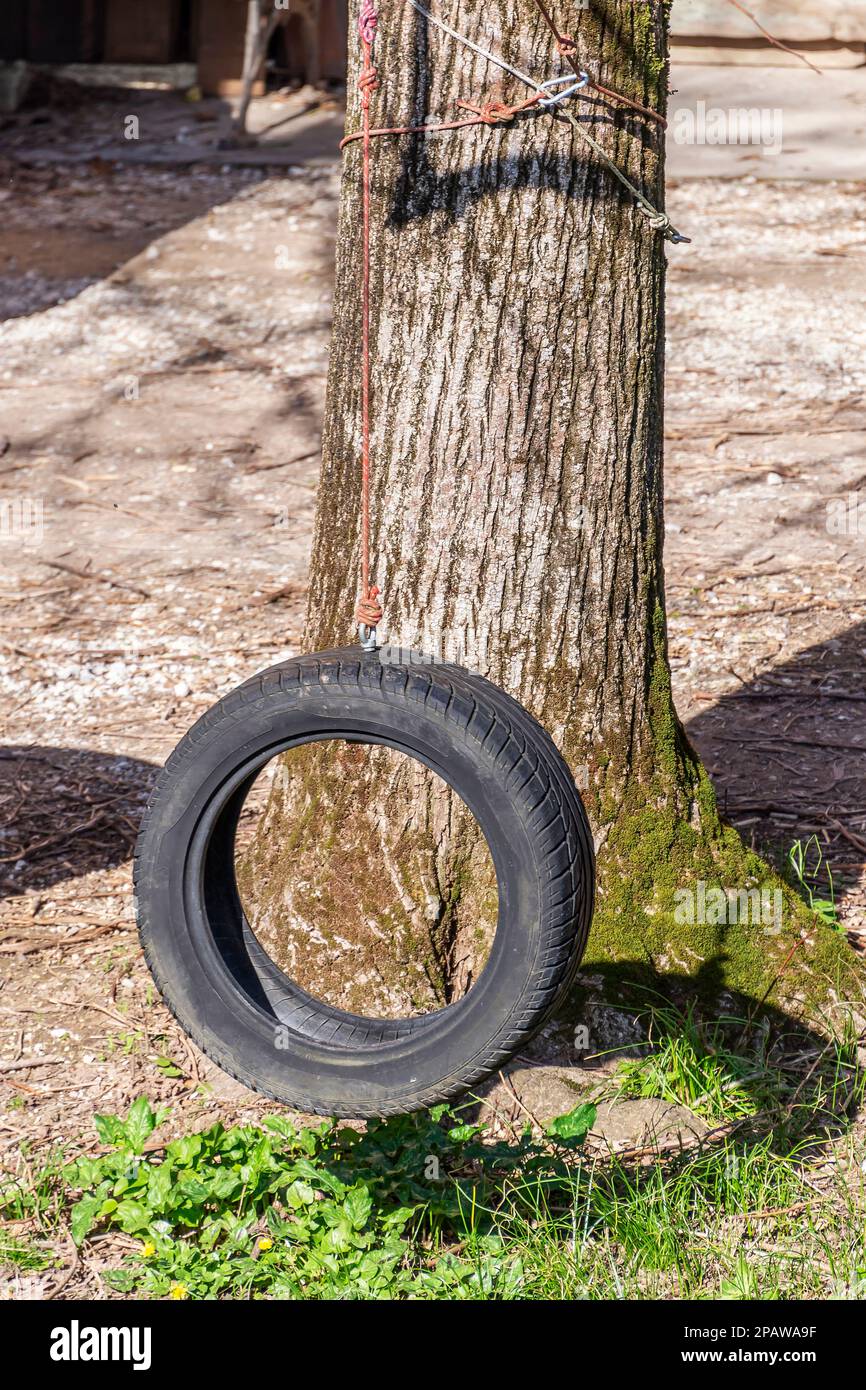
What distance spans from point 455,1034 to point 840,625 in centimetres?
324

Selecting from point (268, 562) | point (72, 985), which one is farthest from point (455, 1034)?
point (268, 562)

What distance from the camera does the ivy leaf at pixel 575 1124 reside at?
117 inches

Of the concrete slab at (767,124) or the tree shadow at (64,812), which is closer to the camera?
the tree shadow at (64,812)

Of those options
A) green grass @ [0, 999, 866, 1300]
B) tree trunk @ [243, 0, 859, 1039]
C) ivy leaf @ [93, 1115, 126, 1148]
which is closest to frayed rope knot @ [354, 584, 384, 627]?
tree trunk @ [243, 0, 859, 1039]

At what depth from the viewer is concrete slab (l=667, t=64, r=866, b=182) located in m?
10.5

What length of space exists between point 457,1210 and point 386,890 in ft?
2.52

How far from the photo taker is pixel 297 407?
7.52 metres

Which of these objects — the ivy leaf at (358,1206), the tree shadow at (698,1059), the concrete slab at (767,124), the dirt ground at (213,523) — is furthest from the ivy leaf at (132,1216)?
the concrete slab at (767,124)

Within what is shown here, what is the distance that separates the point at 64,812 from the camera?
4.34m

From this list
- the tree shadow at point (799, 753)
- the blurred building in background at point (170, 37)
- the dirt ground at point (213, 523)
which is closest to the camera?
the dirt ground at point (213, 523)

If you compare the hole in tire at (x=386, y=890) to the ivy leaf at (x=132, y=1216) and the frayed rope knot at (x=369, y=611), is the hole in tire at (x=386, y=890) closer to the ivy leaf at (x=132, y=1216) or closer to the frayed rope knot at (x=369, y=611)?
the frayed rope knot at (x=369, y=611)

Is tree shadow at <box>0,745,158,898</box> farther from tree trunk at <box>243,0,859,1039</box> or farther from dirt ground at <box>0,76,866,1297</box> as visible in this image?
tree trunk at <box>243,0,859,1039</box>

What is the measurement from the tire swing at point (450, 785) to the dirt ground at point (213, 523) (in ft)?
2.18

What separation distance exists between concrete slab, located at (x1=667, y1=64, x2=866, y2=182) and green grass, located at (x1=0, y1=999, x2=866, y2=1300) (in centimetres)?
888
